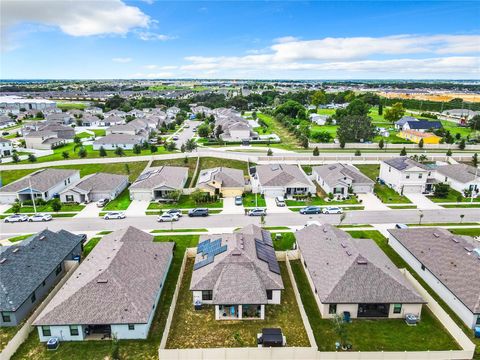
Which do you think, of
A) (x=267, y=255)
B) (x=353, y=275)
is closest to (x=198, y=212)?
(x=267, y=255)

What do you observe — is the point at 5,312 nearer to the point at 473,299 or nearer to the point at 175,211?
the point at 175,211

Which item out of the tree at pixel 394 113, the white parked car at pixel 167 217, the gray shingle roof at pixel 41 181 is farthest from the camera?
the tree at pixel 394 113

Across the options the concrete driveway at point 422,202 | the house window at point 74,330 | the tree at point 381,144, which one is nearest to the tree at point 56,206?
the house window at point 74,330

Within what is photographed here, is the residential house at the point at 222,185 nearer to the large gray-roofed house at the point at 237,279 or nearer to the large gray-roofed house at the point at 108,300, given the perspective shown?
the large gray-roofed house at the point at 237,279

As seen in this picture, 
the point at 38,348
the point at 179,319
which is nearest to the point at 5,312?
the point at 38,348

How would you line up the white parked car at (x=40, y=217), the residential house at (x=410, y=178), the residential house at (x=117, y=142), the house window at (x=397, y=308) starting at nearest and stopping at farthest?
the house window at (x=397, y=308) → the white parked car at (x=40, y=217) → the residential house at (x=410, y=178) → the residential house at (x=117, y=142)

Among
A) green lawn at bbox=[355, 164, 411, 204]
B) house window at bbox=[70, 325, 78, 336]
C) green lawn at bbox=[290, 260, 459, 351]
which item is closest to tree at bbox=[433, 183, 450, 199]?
green lawn at bbox=[355, 164, 411, 204]

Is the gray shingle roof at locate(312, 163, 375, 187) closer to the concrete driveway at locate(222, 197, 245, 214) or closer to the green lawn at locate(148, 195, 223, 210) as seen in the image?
the concrete driveway at locate(222, 197, 245, 214)
